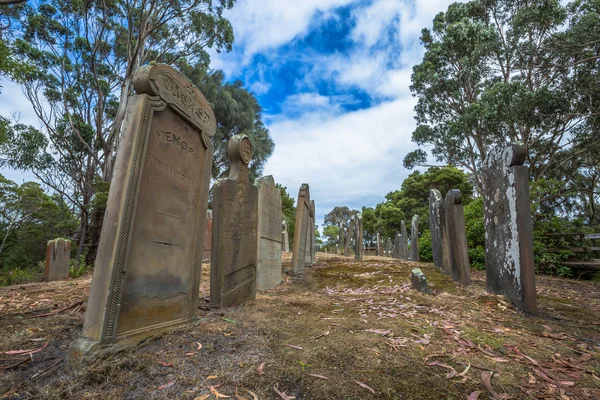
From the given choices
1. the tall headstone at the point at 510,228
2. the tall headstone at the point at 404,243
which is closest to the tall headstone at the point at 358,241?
the tall headstone at the point at 404,243

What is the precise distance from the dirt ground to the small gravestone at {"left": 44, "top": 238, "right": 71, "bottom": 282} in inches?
140

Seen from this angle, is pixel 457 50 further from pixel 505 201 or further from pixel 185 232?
pixel 185 232

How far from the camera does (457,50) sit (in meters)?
15.2

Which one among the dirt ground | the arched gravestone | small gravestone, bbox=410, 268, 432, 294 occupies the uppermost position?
the arched gravestone

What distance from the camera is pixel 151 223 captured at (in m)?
2.54

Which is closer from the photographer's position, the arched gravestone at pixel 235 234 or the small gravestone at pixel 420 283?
the arched gravestone at pixel 235 234

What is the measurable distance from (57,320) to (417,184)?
93.4 ft

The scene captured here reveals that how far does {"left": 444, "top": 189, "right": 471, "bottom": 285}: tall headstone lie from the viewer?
219 inches

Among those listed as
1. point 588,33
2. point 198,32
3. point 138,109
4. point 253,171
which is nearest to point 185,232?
point 138,109

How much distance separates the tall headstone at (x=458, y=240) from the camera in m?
5.56

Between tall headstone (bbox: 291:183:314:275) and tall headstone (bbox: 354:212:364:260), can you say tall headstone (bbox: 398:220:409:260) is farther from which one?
tall headstone (bbox: 291:183:314:275)

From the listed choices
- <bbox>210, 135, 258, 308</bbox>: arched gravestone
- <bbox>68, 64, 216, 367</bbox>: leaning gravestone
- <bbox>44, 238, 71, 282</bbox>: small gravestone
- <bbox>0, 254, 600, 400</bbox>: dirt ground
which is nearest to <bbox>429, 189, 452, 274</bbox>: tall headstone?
<bbox>0, 254, 600, 400</bbox>: dirt ground

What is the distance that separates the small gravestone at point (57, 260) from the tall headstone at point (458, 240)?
29.1 feet

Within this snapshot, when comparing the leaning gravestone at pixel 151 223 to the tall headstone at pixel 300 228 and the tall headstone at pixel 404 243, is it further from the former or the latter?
the tall headstone at pixel 404 243
